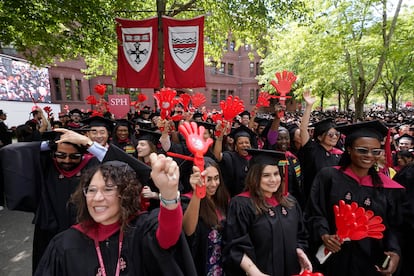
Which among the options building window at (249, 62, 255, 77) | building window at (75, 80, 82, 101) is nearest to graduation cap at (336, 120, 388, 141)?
building window at (75, 80, 82, 101)

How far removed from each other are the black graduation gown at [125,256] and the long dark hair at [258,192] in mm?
920

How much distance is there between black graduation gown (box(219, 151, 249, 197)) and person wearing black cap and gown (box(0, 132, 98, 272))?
6.15ft

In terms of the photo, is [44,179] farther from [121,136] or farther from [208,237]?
[121,136]

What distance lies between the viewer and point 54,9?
5145mm

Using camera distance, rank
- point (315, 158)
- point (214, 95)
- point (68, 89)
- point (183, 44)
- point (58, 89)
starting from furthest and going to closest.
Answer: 1. point (214, 95)
2. point (68, 89)
3. point (58, 89)
4. point (183, 44)
5. point (315, 158)

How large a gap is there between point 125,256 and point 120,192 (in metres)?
0.40

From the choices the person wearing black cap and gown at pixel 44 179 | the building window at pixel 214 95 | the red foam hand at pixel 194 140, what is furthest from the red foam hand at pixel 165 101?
the building window at pixel 214 95

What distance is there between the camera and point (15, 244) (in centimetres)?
386

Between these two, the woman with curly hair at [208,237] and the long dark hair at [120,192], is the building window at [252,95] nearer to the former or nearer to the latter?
the woman with curly hair at [208,237]

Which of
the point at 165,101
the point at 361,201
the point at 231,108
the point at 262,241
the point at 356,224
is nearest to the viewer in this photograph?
the point at 356,224

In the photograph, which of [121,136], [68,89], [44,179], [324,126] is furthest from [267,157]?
[68,89]

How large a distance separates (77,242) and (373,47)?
1180 centimetres

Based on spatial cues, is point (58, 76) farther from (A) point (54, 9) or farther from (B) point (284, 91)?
(B) point (284, 91)

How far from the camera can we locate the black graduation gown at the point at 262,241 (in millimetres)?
2029
